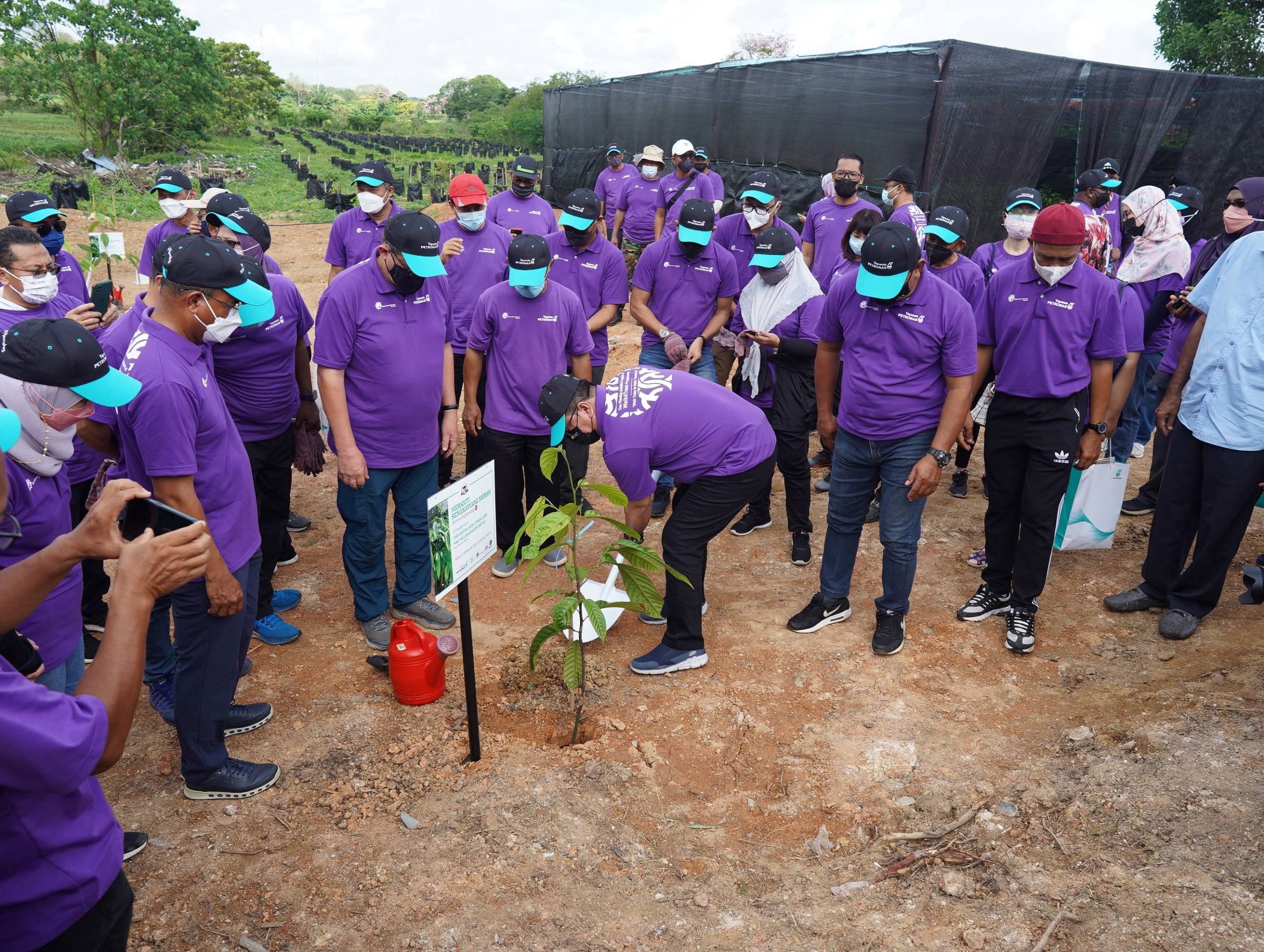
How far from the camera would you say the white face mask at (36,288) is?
3.59 m

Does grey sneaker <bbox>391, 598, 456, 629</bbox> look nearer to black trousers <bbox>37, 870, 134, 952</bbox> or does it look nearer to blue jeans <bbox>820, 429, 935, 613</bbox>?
blue jeans <bbox>820, 429, 935, 613</bbox>

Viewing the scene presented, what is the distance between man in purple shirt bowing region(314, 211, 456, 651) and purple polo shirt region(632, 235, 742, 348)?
1681 mm

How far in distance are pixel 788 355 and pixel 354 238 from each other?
3.30m

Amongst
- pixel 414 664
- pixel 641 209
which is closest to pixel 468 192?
pixel 414 664

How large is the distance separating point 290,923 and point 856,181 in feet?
20.8

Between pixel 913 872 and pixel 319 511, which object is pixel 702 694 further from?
pixel 319 511

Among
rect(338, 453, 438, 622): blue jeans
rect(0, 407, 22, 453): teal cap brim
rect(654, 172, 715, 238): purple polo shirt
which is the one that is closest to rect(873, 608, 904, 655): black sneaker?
rect(338, 453, 438, 622): blue jeans

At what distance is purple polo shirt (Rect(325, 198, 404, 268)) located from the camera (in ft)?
19.9

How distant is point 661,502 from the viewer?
5.83 metres

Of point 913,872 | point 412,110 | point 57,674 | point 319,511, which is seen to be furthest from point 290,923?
point 412,110

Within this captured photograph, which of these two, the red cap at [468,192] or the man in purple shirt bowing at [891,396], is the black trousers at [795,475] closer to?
the man in purple shirt bowing at [891,396]

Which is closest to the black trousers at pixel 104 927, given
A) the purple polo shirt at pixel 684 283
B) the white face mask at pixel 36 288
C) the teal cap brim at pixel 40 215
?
the white face mask at pixel 36 288

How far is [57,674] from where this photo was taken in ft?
8.20

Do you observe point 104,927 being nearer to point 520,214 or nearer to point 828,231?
point 520,214
